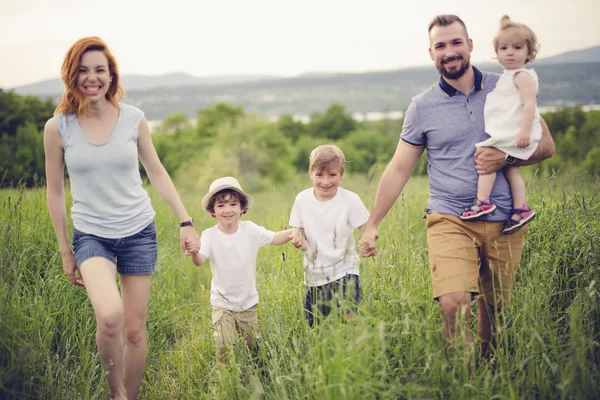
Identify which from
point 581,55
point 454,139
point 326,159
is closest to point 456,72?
point 454,139

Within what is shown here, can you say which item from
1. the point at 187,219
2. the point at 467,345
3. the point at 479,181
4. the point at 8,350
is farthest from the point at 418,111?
the point at 8,350

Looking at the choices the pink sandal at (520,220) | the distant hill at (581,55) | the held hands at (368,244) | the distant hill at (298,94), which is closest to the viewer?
the pink sandal at (520,220)

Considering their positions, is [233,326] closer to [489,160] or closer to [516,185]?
[489,160]

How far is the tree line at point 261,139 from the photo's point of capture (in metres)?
29.2

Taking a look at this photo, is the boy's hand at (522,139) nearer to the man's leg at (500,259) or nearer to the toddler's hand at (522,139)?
the toddler's hand at (522,139)

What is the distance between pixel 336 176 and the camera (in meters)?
3.52

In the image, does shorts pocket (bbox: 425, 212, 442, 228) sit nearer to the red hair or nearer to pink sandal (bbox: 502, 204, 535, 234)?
pink sandal (bbox: 502, 204, 535, 234)

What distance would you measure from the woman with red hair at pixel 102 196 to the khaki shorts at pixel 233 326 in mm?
539

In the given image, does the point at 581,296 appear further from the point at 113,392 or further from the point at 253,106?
the point at 253,106

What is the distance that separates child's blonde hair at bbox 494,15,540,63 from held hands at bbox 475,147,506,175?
81 centimetres

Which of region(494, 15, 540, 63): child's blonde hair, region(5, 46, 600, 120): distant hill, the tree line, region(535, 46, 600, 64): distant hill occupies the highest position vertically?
region(5, 46, 600, 120): distant hill

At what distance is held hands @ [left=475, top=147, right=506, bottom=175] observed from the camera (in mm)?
3150

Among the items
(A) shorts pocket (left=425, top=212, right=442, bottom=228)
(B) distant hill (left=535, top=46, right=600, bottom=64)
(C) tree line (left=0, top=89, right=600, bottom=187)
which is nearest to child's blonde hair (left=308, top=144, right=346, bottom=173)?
(A) shorts pocket (left=425, top=212, right=442, bottom=228)

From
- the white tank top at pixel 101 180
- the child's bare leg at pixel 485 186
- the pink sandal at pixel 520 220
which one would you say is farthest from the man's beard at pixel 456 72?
the white tank top at pixel 101 180
